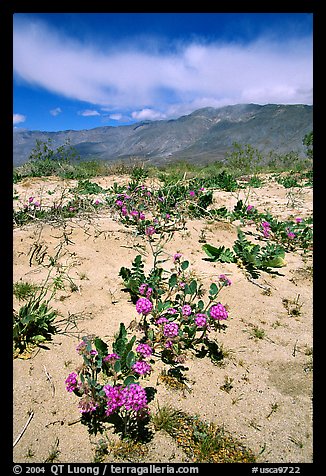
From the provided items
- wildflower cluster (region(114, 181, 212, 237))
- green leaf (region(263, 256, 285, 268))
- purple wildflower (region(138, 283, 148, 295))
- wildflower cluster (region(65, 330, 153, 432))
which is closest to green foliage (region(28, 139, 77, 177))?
wildflower cluster (region(114, 181, 212, 237))

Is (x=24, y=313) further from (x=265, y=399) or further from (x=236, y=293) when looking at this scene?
(x=236, y=293)

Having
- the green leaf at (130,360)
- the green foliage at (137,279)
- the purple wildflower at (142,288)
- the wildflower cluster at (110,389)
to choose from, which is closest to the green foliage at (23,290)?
the green foliage at (137,279)

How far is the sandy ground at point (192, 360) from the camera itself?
1744mm

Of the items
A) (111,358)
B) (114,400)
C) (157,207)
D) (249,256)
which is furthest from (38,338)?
Answer: (157,207)

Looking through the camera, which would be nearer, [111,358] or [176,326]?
[111,358]

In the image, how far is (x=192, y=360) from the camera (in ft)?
8.02

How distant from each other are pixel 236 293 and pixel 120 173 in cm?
894

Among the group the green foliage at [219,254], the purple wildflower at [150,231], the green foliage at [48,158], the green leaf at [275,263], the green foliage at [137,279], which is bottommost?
the green foliage at [137,279]

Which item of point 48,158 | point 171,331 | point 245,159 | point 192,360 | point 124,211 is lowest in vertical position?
point 192,360

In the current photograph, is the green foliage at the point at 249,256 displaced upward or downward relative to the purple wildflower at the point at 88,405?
upward

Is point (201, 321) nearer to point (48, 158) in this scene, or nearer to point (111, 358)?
point (111, 358)

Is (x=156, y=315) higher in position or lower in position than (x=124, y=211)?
lower

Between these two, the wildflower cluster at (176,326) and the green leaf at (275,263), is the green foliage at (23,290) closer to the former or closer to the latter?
the wildflower cluster at (176,326)

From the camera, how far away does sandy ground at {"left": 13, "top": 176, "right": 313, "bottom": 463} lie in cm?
174
